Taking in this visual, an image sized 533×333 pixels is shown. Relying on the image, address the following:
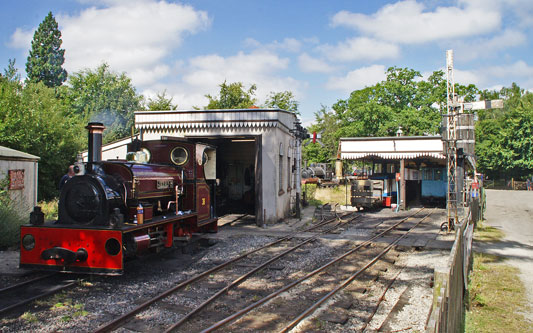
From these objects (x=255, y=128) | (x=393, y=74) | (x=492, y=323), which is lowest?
(x=492, y=323)

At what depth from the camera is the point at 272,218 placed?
1377 centimetres

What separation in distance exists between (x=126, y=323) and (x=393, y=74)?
3940 cm

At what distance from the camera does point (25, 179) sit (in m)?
11.5

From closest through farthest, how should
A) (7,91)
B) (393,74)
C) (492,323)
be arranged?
(492,323), (7,91), (393,74)

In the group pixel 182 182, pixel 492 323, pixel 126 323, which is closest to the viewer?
pixel 126 323

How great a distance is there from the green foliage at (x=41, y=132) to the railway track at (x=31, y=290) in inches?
444

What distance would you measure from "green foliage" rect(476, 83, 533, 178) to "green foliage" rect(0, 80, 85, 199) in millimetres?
43756

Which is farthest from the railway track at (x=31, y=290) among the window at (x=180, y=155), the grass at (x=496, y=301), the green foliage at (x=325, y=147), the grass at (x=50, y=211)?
the green foliage at (x=325, y=147)

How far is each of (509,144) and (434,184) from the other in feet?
92.0

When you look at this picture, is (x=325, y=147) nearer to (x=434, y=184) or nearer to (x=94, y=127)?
(x=434, y=184)

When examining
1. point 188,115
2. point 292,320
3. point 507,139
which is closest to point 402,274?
point 292,320

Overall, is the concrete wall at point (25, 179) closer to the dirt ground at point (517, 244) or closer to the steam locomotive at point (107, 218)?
the steam locomotive at point (107, 218)

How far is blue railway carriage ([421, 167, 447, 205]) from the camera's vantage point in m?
22.2

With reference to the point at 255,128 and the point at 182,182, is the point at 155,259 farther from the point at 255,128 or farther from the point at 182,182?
the point at 255,128
